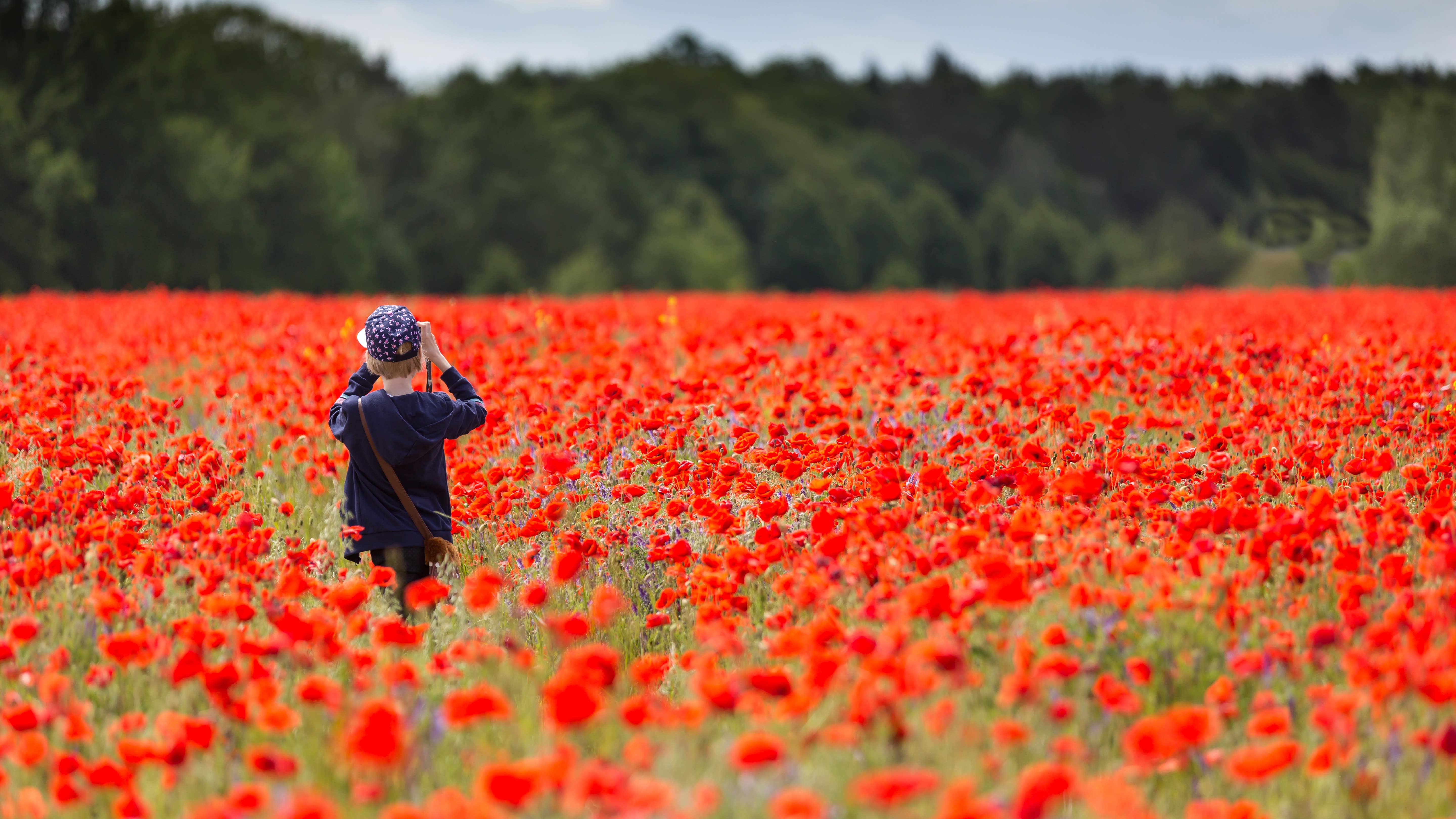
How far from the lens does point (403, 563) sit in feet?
15.5

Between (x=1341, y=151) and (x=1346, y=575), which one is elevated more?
(x=1341, y=151)

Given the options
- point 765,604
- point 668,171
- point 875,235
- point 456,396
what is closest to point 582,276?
point 668,171

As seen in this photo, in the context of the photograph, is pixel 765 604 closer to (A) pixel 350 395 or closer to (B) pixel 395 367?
(B) pixel 395 367

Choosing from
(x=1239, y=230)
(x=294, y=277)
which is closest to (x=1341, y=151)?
Result: (x=1239, y=230)

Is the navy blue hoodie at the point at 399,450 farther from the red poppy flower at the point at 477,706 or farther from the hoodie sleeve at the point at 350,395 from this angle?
the red poppy flower at the point at 477,706

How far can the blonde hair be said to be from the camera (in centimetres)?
456

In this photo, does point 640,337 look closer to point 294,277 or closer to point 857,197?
point 294,277

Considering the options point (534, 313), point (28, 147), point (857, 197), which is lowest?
point (534, 313)

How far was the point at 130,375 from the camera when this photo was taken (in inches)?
307

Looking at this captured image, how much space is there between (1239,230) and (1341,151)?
810 cm

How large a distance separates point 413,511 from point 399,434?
345mm

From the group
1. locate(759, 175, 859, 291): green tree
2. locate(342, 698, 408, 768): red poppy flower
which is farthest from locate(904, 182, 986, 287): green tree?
locate(342, 698, 408, 768): red poppy flower

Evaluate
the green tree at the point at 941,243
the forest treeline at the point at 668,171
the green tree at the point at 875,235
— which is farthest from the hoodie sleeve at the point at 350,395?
the green tree at the point at 941,243

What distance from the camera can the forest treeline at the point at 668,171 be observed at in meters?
27.9
